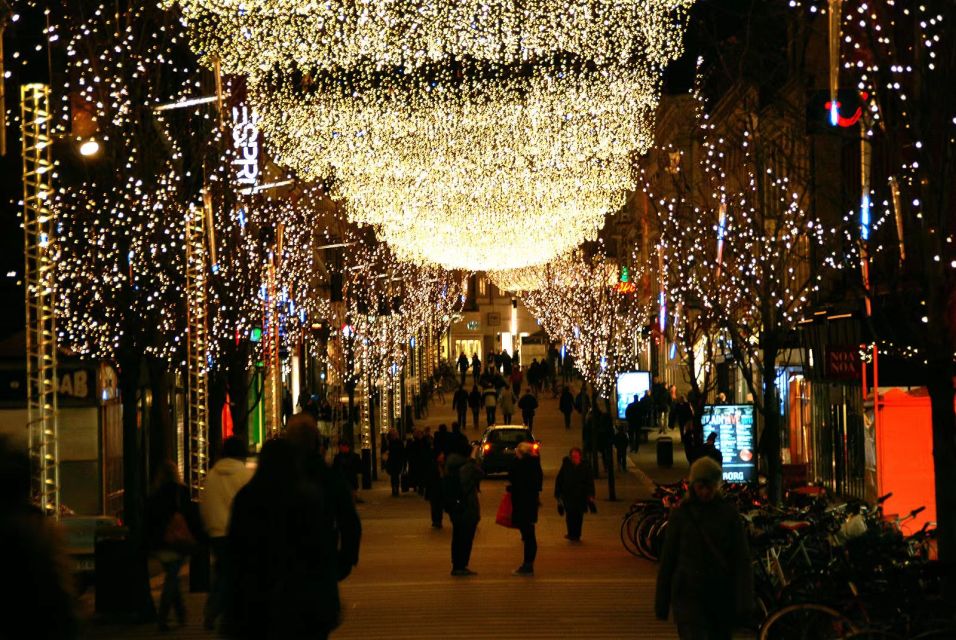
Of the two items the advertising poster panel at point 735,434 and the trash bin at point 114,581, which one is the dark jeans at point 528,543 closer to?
the trash bin at point 114,581

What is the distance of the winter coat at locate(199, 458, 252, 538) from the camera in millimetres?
14695

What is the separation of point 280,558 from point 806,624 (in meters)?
4.74

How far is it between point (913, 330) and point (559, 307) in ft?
181

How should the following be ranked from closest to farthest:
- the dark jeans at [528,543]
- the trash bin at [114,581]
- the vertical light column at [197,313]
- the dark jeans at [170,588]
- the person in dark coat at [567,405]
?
the dark jeans at [170,588], the trash bin at [114,581], the dark jeans at [528,543], the vertical light column at [197,313], the person in dark coat at [567,405]

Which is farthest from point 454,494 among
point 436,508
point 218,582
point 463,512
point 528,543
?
point 218,582

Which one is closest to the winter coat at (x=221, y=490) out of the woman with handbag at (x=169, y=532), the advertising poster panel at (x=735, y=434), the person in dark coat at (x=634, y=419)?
the woman with handbag at (x=169, y=532)

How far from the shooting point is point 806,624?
38.2 feet

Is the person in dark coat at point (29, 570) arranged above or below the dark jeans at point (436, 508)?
above

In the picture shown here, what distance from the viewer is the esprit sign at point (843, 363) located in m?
26.7

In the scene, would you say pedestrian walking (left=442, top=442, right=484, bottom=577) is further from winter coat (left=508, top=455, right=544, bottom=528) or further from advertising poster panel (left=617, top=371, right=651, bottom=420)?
advertising poster panel (left=617, top=371, right=651, bottom=420)

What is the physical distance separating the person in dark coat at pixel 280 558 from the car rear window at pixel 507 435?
33.7m

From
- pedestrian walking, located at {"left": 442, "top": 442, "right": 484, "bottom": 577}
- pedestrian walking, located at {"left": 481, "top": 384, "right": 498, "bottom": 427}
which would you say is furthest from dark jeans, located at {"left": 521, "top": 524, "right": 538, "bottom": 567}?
pedestrian walking, located at {"left": 481, "top": 384, "right": 498, "bottom": 427}

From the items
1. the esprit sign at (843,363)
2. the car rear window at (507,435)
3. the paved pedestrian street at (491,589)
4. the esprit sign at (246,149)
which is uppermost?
the esprit sign at (246,149)

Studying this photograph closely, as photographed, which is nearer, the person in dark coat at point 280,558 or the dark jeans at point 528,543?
the person in dark coat at point 280,558
